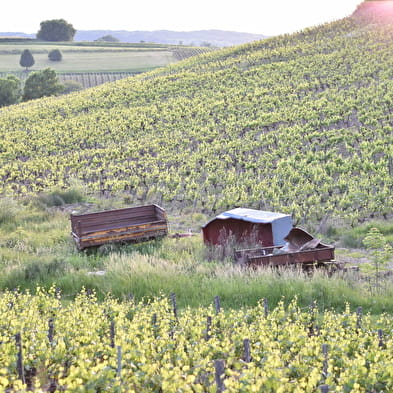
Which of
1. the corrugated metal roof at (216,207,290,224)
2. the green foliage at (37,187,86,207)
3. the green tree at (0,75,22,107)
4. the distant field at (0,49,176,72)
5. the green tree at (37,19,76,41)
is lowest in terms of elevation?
the green foliage at (37,187,86,207)

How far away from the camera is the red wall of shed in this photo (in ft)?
47.2

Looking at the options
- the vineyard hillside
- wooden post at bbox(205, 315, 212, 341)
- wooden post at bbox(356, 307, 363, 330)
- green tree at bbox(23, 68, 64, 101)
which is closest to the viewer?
wooden post at bbox(205, 315, 212, 341)

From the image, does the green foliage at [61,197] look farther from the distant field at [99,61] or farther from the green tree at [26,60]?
the green tree at [26,60]

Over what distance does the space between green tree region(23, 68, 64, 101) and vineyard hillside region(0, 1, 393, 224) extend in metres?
16.0

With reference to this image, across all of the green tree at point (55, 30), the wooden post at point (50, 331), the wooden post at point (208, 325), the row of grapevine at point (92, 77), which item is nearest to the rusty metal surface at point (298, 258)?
the wooden post at point (208, 325)

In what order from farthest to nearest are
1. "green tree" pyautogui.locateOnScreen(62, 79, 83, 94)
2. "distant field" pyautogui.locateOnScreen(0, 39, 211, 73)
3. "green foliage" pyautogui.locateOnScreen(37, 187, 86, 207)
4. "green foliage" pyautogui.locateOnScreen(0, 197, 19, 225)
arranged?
"distant field" pyautogui.locateOnScreen(0, 39, 211, 73) < "green tree" pyautogui.locateOnScreen(62, 79, 83, 94) < "green foliage" pyautogui.locateOnScreen(37, 187, 86, 207) < "green foliage" pyautogui.locateOnScreen(0, 197, 19, 225)

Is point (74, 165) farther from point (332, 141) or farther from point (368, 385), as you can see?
point (368, 385)

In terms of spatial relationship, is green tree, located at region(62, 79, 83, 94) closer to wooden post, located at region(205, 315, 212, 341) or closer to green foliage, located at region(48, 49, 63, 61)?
green foliage, located at region(48, 49, 63, 61)

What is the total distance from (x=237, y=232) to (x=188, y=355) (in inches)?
309

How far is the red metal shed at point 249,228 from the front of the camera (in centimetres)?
1430

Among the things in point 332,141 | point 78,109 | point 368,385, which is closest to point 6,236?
point 368,385

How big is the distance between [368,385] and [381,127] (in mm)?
23529

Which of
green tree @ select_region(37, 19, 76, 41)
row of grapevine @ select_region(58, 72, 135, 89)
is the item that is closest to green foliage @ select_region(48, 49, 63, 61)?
row of grapevine @ select_region(58, 72, 135, 89)

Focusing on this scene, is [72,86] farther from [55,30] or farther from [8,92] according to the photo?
[55,30]
